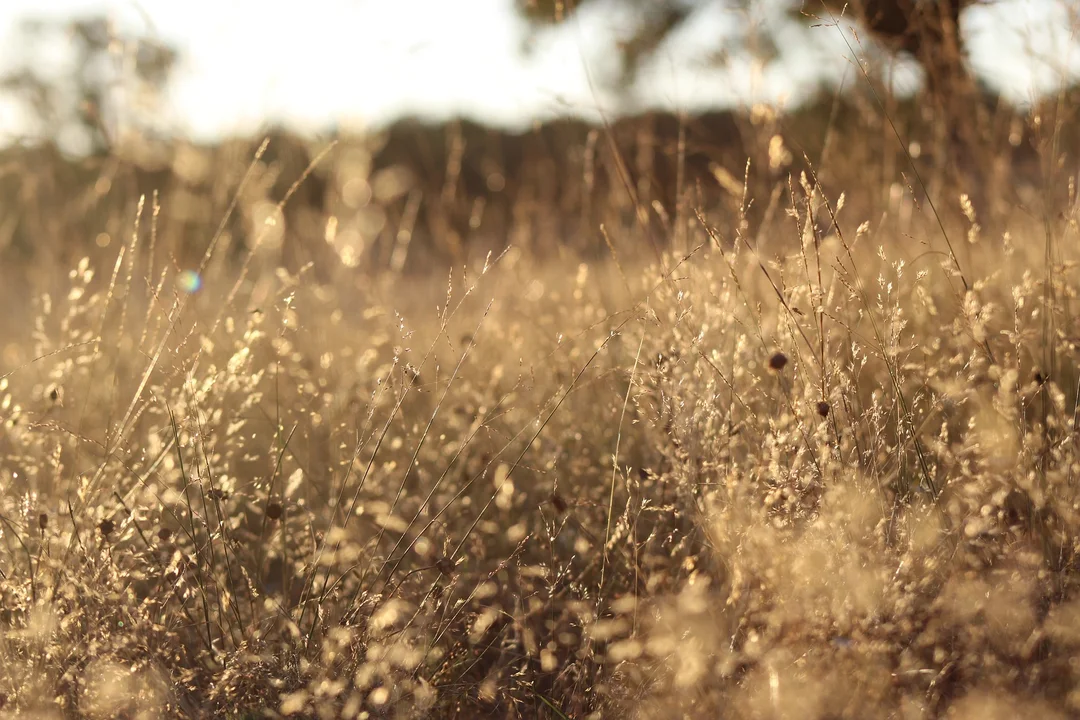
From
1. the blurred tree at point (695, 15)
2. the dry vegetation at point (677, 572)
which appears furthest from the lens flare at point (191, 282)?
the blurred tree at point (695, 15)

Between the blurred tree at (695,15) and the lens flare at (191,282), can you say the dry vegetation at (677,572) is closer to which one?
the lens flare at (191,282)

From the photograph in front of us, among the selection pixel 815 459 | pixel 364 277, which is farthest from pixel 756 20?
pixel 364 277

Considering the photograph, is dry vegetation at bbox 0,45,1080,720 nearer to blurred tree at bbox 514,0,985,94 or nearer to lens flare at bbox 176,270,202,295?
lens flare at bbox 176,270,202,295

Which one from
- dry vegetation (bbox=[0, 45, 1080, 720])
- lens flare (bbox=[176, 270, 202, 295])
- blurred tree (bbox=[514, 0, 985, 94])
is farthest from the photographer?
blurred tree (bbox=[514, 0, 985, 94])

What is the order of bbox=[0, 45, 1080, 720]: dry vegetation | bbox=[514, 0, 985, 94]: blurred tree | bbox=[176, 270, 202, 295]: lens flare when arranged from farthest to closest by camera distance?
bbox=[514, 0, 985, 94]: blurred tree → bbox=[176, 270, 202, 295]: lens flare → bbox=[0, 45, 1080, 720]: dry vegetation

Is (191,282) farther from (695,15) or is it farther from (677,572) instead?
(695,15)

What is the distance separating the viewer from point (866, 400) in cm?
181

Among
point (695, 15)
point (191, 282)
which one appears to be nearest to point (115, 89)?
point (191, 282)

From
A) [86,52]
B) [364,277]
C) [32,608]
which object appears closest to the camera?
[32,608]

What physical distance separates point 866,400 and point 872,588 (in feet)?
2.47

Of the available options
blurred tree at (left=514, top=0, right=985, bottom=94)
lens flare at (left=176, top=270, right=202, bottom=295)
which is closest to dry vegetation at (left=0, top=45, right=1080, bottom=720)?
lens flare at (left=176, top=270, right=202, bottom=295)

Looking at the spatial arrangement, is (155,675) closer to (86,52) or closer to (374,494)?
(374,494)

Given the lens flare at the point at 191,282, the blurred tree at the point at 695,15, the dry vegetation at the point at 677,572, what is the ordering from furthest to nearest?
the blurred tree at the point at 695,15 < the lens flare at the point at 191,282 < the dry vegetation at the point at 677,572

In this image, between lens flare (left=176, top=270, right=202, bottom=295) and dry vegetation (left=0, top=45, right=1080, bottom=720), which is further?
lens flare (left=176, top=270, right=202, bottom=295)
